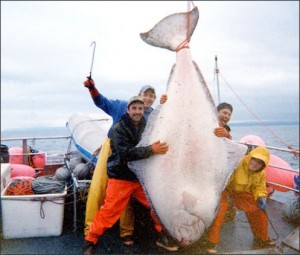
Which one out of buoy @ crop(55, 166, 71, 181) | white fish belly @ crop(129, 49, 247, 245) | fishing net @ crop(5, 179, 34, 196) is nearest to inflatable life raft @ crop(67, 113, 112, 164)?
buoy @ crop(55, 166, 71, 181)

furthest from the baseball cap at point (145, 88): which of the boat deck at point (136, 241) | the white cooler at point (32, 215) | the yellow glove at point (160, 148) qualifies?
the white cooler at point (32, 215)

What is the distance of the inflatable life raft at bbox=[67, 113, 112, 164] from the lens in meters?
5.50

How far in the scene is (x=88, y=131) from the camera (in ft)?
20.3

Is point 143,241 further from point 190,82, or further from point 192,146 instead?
point 190,82

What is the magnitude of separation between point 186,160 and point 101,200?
1.33 m

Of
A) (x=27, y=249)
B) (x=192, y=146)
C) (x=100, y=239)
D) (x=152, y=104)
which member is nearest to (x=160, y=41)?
(x=152, y=104)

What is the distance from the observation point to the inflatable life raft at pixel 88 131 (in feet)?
18.0

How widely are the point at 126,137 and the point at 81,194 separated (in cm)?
151

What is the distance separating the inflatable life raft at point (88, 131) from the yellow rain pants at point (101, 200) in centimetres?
95

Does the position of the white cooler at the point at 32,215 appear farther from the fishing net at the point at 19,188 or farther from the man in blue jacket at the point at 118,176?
the man in blue jacket at the point at 118,176

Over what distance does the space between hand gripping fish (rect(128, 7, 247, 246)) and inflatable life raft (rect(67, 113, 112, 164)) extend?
73.7 inches

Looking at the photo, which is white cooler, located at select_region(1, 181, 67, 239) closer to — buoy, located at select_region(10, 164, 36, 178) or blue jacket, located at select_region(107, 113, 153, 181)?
blue jacket, located at select_region(107, 113, 153, 181)

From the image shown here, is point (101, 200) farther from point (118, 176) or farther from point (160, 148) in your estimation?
point (160, 148)

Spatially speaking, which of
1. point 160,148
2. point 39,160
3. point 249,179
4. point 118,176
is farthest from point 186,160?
point 39,160
